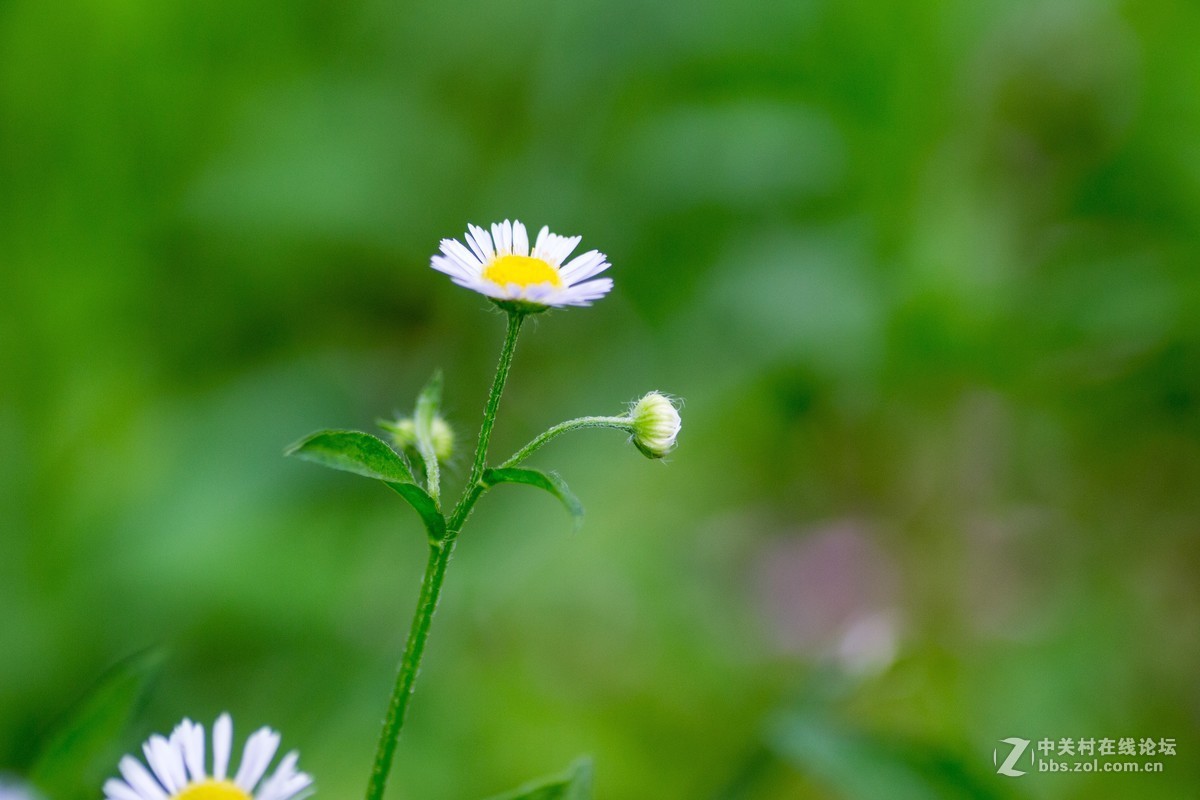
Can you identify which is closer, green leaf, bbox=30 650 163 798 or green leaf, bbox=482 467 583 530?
green leaf, bbox=482 467 583 530

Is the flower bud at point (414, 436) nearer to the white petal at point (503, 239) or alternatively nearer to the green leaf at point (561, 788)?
the white petal at point (503, 239)

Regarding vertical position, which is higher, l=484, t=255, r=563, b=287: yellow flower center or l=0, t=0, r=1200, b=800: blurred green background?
l=0, t=0, r=1200, b=800: blurred green background

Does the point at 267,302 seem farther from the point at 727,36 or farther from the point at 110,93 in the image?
the point at 727,36

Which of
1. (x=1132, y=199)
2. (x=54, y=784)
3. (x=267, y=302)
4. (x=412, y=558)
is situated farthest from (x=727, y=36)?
(x=54, y=784)

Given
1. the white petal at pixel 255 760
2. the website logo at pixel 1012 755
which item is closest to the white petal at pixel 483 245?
the white petal at pixel 255 760

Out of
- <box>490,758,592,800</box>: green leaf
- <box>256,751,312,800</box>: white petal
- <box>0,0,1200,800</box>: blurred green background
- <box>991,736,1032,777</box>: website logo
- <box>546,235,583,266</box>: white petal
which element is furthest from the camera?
<box>0,0,1200,800</box>: blurred green background

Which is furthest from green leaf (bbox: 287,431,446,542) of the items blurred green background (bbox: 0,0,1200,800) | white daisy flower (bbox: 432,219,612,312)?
blurred green background (bbox: 0,0,1200,800)

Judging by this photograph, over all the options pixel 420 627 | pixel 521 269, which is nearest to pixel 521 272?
pixel 521 269

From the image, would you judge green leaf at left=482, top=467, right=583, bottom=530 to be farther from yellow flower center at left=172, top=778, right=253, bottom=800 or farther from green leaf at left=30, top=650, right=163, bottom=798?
green leaf at left=30, top=650, right=163, bottom=798
